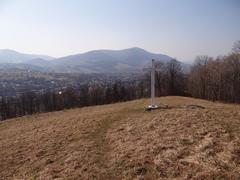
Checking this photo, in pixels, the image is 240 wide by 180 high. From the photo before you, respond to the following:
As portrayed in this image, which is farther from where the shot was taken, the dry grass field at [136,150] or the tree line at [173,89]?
the tree line at [173,89]

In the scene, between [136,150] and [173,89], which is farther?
[173,89]

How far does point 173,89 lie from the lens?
61.8 m

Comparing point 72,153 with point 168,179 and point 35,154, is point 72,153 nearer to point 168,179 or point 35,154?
point 35,154

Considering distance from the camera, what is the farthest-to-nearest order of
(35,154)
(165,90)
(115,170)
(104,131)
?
(165,90)
(104,131)
(35,154)
(115,170)

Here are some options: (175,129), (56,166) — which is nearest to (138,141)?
(175,129)

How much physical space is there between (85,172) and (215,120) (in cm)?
752

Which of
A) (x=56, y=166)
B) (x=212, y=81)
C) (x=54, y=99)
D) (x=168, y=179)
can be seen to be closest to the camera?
(x=168, y=179)

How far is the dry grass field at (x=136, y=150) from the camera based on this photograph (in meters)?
9.66

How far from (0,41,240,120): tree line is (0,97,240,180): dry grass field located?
3994 centimetres

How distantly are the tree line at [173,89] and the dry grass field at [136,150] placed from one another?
39.9 metres

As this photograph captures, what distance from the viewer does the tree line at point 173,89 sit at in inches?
2108

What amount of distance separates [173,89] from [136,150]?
168 feet

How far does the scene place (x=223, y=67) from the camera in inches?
2099

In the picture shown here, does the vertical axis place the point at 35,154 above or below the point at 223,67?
below
